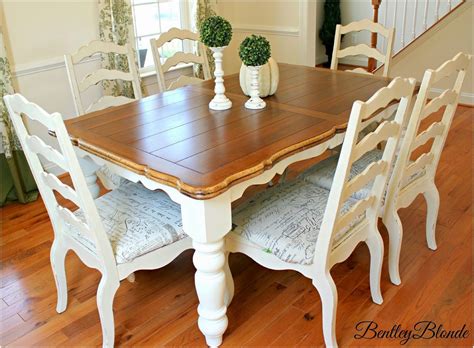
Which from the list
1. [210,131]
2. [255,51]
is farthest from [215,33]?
[210,131]

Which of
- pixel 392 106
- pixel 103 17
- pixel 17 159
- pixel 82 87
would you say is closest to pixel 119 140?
pixel 82 87

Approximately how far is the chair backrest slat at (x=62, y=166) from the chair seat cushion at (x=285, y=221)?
0.51 m

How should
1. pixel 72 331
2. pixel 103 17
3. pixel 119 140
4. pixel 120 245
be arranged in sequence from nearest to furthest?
pixel 120 245 < pixel 119 140 < pixel 72 331 < pixel 103 17

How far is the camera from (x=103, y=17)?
11.0 feet

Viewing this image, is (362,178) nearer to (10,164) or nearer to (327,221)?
(327,221)

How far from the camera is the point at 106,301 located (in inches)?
69.4

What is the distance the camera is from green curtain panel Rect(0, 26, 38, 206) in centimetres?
293

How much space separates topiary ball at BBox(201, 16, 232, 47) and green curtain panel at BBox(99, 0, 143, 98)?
154 centimetres

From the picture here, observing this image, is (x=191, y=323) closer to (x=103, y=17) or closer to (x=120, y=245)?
(x=120, y=245)

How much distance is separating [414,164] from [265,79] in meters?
0.78

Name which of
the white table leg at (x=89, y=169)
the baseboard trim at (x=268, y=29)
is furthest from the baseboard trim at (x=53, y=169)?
the baseboard trim at (x=268, y=29)

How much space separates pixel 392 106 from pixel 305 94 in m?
0.42

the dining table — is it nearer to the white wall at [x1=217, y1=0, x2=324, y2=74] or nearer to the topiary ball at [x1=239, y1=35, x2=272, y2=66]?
the topiary ball at [x1=239, y1=35, x2=272, y2=66]

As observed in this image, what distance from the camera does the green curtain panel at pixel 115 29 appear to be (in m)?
3.37
